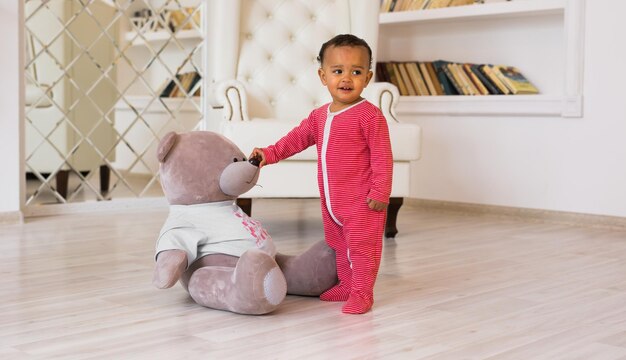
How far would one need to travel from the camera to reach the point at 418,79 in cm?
412

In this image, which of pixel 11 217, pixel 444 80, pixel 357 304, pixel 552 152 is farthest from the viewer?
pixel 444 80

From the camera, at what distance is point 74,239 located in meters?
2.93

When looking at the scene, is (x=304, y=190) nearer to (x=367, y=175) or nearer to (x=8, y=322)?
(x=367, y=175)

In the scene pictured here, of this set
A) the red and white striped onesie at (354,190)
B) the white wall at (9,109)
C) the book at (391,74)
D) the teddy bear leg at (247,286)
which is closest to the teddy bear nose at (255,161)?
the red and white striped onesie at (354,190)

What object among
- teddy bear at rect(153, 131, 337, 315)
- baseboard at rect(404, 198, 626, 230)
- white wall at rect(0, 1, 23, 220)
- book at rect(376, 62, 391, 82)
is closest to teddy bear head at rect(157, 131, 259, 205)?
teddy bear at rect(153, 131, 337, 315)

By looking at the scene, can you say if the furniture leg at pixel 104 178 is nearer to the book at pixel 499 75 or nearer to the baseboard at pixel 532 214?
the baseboard at pixel 532 214

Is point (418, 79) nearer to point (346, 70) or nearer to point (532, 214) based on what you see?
point (532, 214)

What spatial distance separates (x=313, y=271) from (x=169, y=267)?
37cm

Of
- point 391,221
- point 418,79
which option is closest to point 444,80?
point 418,79

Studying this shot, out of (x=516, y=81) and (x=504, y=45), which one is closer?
(x=516, y=81)

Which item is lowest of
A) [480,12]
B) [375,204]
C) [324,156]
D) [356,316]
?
[356,316]

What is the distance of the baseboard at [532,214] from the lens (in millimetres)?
3451

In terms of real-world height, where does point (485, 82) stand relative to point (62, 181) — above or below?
above

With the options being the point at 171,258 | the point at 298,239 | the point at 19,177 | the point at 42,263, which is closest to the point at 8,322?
the point at 171,258
